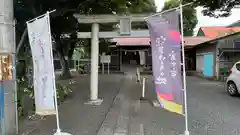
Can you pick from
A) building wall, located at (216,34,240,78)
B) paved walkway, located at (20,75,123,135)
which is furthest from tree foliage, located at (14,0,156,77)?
building wall, located at (216,34,240,78)

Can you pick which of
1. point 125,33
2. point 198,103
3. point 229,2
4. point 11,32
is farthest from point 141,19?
point 229,2

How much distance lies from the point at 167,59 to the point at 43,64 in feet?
8.35

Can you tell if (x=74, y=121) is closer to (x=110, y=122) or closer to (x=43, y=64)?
(x=110, y=122)

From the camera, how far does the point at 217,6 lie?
12.5 metres

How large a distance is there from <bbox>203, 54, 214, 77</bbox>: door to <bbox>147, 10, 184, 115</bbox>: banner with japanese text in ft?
55.1

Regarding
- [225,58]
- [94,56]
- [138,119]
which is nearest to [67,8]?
[94,56]

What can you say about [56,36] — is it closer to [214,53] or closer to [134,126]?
[214,53]

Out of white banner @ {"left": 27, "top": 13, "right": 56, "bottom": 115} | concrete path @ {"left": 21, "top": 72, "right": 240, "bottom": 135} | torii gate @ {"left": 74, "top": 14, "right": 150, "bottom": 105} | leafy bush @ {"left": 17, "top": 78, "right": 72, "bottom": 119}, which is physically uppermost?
torii gate @ {"left": 74, "top": 14, "right": 150, "bottom": 105}

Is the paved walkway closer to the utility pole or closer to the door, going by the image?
the utility pole

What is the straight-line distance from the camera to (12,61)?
527 cm

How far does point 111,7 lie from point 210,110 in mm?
7111

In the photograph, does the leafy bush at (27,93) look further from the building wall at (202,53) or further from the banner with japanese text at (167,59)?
the building wall at (202,53)

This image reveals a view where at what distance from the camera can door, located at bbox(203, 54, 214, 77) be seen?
20844 mm

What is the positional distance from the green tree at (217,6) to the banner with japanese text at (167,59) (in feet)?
25.8
